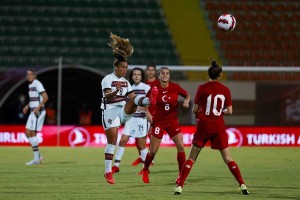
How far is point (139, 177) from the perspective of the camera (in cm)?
1500

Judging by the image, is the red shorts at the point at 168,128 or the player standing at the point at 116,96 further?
the red shorts at the point at 168,128

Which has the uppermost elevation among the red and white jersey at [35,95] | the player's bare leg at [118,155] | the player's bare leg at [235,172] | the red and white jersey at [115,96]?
the red and white jersey at [35,95]

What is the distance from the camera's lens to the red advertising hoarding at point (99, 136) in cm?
2533

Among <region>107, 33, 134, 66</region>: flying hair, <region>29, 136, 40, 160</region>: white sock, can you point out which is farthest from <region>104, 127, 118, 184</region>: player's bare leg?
<region>29, 136, 40, 160</region>: white sock

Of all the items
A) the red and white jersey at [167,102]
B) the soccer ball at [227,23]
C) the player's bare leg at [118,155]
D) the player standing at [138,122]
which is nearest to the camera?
the red and white jersey at [167,102]

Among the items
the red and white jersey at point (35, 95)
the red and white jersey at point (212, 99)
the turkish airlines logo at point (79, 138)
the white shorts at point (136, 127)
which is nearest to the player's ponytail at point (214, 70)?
the red and white jersey at point (212, 99)

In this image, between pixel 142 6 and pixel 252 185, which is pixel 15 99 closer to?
pixel 142 6

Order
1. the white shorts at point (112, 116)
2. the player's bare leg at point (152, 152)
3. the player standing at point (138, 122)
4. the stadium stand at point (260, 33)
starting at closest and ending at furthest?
the white shorts at point (112, 116) < the player's bare leg at point (152, 152) < the player standing at point (138, 122) < the stadium stand at point (260, 33)

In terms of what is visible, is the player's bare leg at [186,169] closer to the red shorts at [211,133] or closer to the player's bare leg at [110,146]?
the red shorts at [211,133]

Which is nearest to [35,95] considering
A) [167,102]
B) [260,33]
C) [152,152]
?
[167,102]

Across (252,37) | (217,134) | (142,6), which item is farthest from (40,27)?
(217,134)

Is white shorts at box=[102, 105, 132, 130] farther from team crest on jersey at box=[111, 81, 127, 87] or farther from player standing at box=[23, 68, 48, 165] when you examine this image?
player standing at box=[23, 68, 48, 165]

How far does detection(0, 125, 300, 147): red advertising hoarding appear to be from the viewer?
2533cm

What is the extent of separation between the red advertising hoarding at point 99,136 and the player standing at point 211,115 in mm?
13437
